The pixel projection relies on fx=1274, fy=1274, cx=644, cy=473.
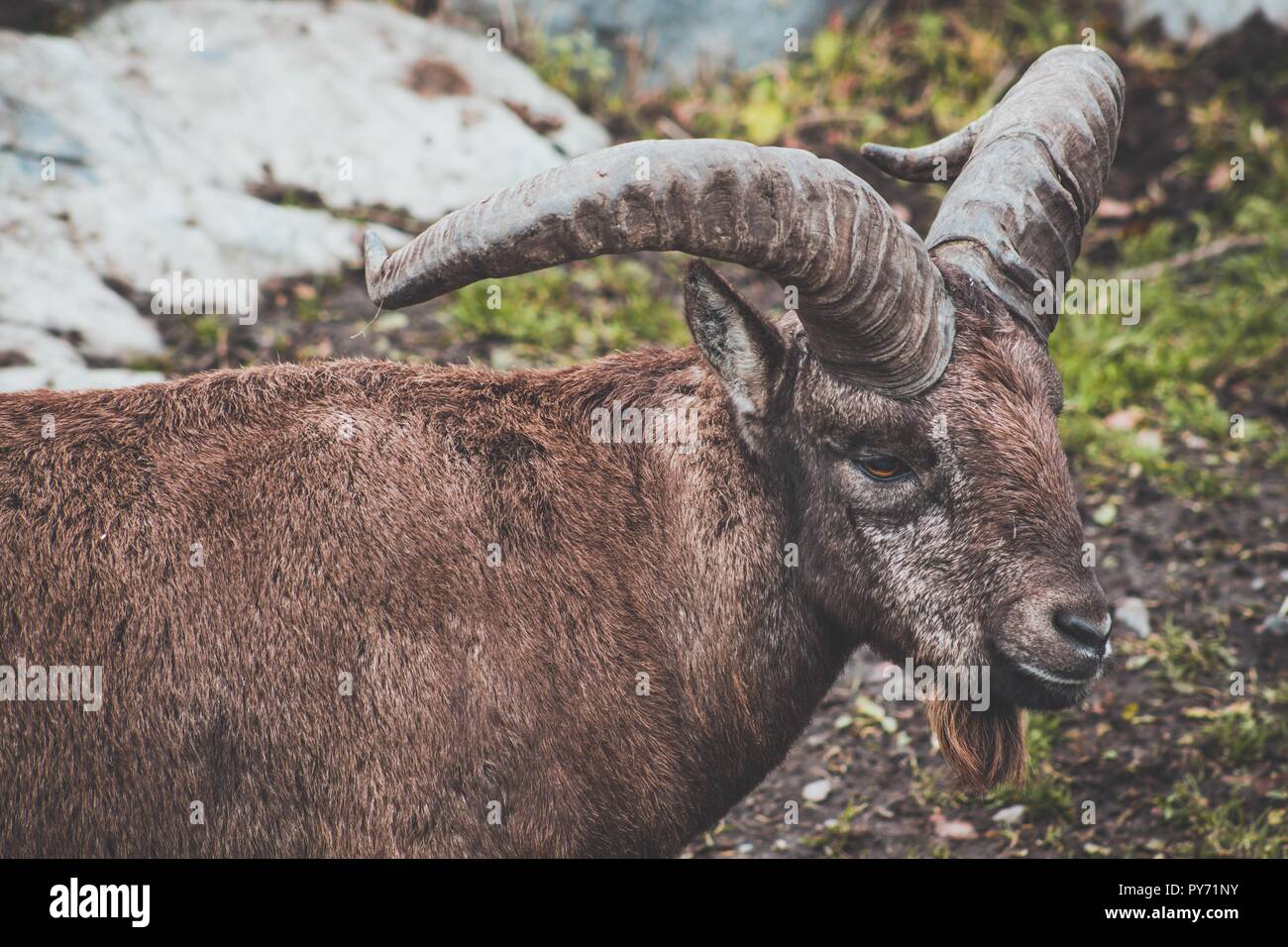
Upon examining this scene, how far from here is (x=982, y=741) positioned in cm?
496

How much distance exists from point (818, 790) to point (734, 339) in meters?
3.16

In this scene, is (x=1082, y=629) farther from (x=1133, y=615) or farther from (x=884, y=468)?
(x=1133, y=615)

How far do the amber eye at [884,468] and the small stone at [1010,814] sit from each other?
8.97 ft

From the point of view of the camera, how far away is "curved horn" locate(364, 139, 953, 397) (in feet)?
13.7

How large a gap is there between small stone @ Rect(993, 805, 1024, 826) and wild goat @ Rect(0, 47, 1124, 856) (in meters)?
1.69

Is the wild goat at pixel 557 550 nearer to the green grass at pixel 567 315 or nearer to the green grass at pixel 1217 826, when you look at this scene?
the green grass at pixel 1217 826

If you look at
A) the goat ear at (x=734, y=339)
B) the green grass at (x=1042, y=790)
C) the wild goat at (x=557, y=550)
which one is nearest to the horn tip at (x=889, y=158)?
the wild goat at (x=557, y=550)

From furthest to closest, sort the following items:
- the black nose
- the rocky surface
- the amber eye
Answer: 1. the rocky surface
2. the amber eye
3. the black nose

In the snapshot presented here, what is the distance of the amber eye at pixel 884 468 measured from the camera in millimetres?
4680

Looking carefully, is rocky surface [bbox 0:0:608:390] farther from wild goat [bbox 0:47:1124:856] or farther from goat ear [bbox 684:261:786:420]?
goat ear [bbox 684:261:786:420]

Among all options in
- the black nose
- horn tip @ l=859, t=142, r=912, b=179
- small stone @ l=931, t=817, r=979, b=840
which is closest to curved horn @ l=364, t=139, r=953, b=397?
the black nose

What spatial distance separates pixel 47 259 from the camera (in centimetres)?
865

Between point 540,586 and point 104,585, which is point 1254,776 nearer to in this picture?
point 540,586
